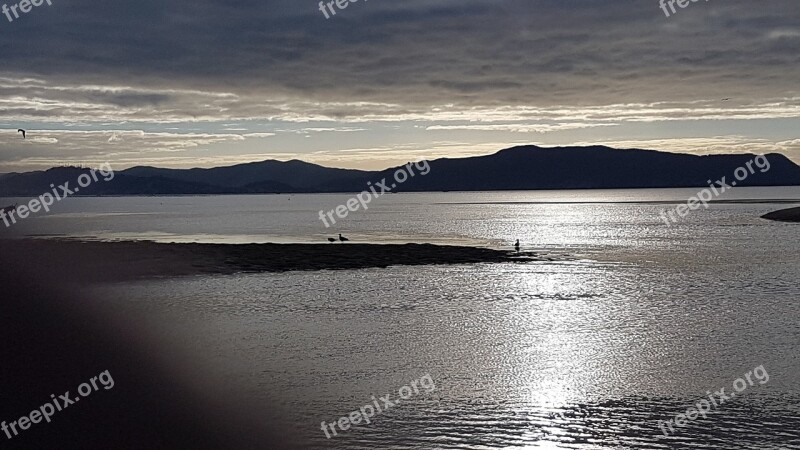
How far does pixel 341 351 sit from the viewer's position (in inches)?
977

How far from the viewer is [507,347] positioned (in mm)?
25641

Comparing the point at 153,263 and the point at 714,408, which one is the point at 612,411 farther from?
the point at 153,263

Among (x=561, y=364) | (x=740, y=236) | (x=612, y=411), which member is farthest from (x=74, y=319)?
(x=740, y=236)

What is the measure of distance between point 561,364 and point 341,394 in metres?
7.44
